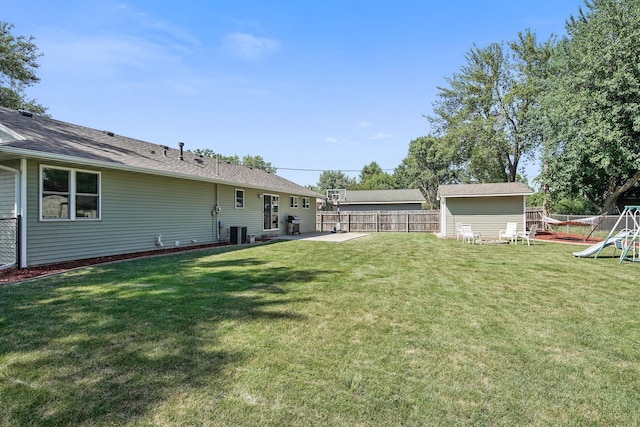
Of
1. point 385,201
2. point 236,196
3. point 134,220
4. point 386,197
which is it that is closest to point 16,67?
point 236,196

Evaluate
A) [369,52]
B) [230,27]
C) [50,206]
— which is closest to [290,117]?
[369,52]

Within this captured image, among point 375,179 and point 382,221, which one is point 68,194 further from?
point 375,179

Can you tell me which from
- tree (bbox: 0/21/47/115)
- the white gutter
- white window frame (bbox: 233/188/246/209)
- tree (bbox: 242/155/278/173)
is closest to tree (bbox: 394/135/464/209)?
tree (bbox: 242/155/278/173)

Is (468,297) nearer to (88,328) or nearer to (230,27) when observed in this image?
(88,328)

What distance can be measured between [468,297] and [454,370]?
249 centimetres

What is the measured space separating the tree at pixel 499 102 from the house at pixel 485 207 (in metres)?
8.24

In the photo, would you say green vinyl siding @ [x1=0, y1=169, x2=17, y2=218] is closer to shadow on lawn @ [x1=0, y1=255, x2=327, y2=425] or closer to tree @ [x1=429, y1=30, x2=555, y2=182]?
shadow on lawn @ [x1=0, y1=255, x2=327, y2=425]

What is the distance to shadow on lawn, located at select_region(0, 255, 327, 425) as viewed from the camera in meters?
2.23

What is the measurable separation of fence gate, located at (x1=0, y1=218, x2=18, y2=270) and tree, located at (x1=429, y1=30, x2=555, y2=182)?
2497 cm

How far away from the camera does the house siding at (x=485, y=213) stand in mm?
16359

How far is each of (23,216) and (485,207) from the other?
17.2 metres

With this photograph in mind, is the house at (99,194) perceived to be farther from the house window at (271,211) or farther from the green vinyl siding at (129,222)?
the house window at (271,211)

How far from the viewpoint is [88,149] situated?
28.3 ft

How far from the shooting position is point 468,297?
4.93m
